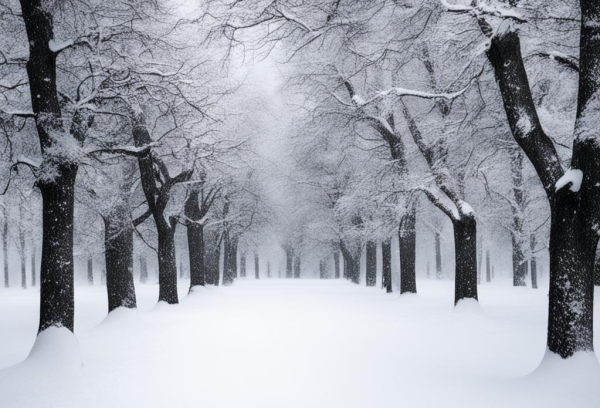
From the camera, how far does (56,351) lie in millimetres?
7277

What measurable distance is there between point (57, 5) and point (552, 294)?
10.7m

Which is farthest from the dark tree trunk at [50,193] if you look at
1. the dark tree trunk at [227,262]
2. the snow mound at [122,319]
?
the dark tree trunk at [227,262]

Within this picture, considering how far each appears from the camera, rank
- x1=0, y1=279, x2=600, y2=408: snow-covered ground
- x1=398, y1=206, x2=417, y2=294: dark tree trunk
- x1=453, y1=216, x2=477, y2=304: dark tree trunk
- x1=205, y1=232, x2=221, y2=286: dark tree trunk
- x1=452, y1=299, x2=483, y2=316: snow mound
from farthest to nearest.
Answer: x1=205, y1=232, x2=221, y2=286: dark tree trunk → x1=398, y1=206, x2=417, y2=294: dark tree trunk → x1=453, y1=216, x2=477, y2=304: dark tree trunk → x1=452, y1=299, x2=483, y2=316: snow mound → x1=0, y1=279, x2=600, y2=408: snow-covered ground

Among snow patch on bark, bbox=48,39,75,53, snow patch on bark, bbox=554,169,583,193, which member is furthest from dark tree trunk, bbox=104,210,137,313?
snow patch on bark, bbox=554,169,583,193

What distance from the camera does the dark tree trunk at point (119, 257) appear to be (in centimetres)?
1328

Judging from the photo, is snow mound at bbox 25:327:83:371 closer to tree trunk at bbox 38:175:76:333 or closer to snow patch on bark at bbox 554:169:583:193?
tree trunk at bbox 38:175:76:333

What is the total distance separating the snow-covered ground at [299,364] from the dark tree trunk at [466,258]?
582 mm

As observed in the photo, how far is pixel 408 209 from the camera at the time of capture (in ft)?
49.1

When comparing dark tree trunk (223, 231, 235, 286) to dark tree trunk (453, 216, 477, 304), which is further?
dark tree trunk (223, 231, 235, 286)

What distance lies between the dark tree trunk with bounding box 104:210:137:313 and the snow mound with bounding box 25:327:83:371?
19.2ft

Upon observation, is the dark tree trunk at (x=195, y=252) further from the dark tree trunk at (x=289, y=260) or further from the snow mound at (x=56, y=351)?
the dark tree trunk at (x=289, y=260)

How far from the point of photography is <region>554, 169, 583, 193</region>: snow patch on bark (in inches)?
249

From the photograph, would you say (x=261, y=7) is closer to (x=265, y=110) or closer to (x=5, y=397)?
(x=5, y=397)

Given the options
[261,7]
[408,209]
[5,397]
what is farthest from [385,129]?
[5,397]
